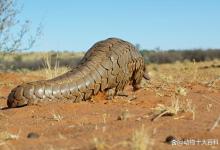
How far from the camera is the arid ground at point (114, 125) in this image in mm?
4477

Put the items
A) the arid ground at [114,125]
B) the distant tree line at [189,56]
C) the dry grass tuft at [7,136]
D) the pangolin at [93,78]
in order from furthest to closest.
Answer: the distant tree line at [189,56] → the pangolin at [93,78] → the dry grass tuft at [7,136] → the arid ground at [114,125]

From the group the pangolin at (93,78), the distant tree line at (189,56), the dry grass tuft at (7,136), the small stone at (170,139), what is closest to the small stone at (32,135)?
the dry grass tuft at (7,136)

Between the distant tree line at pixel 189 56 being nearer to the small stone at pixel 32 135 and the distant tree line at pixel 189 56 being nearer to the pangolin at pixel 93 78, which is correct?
the pangolin at pixel 93 78

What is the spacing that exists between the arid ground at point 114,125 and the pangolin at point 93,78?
0.16m

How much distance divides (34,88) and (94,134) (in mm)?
2783

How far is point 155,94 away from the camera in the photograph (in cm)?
901

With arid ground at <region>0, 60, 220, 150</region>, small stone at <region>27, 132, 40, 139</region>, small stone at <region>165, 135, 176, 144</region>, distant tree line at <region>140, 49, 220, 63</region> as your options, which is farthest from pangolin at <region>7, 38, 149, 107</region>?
distant tree line at <region>140, 49, 220, 63</region>

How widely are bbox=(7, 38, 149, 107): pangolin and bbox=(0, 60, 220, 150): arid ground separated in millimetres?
161

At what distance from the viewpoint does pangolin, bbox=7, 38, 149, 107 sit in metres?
7.54

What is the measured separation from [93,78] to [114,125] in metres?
2.51

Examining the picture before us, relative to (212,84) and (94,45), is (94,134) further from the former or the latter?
(212,84)

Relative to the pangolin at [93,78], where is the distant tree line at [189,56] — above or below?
below

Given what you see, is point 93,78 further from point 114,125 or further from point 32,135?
point 32,135

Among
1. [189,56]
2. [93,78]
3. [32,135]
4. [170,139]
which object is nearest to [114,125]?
[32,135]
